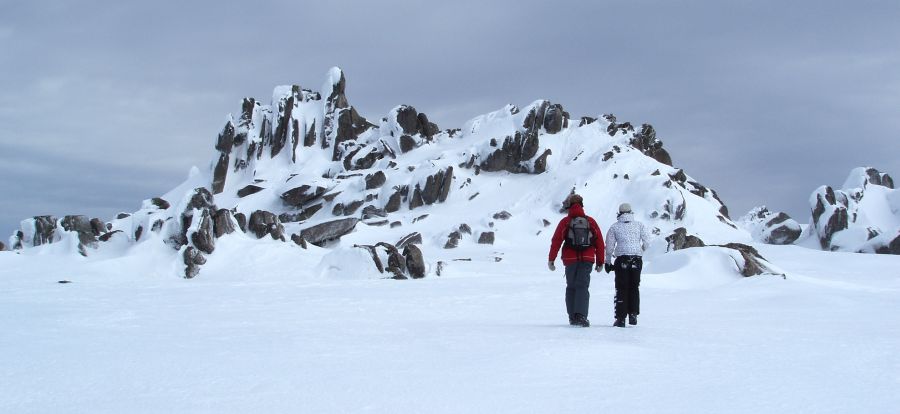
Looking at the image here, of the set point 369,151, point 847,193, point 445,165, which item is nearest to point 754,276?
point 445,165

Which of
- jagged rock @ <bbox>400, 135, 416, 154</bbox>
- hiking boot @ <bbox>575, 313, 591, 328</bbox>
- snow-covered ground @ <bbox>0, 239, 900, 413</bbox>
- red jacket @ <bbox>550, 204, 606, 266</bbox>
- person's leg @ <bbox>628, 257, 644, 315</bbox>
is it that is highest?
jagged rock @ <bbox>400, 135, 416, 154</bbox>

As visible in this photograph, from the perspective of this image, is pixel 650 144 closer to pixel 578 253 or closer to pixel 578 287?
pixel 578 253

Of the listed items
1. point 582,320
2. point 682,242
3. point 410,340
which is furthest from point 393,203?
point 410,340

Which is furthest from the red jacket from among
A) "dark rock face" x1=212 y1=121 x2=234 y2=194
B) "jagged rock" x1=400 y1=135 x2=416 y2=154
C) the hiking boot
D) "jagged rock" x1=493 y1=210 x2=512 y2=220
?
"dark rock face" x1=212 y1=121 x2=234 y2=194

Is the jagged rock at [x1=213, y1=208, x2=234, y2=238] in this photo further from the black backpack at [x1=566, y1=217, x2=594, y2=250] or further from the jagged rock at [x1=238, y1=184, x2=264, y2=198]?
the jagged rock at [x1=238, y1=184, x2=264, y2=198]

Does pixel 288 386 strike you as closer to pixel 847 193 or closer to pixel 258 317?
pixel 258 317

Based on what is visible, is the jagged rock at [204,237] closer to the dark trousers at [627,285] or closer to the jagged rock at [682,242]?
the dark trousers at [627,285]

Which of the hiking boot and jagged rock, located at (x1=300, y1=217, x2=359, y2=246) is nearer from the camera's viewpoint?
the hiking boot

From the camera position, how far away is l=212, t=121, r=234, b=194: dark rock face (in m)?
78.5

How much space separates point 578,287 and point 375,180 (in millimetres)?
56596

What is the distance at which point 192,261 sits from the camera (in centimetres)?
2258

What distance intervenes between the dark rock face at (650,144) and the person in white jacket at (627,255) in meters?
67.5

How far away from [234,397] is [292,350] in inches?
69.7

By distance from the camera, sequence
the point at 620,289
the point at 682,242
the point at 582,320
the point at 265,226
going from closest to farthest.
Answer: the point at 582,320 → the point at 620,289 → the point at 265,226 → the point at 682,242
